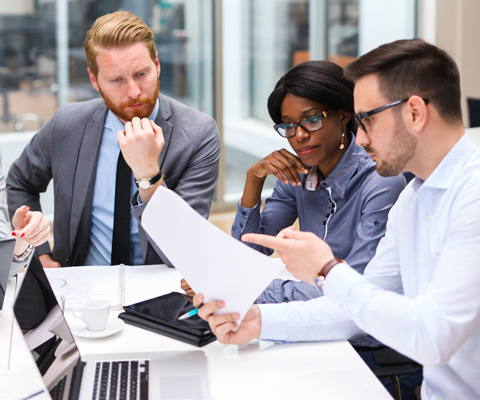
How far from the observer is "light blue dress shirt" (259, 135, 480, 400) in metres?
1.29

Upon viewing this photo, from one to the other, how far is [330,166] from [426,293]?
2.95 feet

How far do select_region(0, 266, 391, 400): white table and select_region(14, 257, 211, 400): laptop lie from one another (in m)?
0.04

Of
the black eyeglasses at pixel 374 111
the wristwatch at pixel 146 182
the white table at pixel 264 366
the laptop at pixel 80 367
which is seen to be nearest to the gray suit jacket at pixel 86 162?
the wristwatch at pixel 146 182

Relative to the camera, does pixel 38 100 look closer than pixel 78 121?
No

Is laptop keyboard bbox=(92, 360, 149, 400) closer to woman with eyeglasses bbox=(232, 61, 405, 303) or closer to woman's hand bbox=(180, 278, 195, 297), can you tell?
woman's hand bbox=(180, 278, 195, 297)

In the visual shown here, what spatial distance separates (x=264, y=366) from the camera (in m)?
1.54

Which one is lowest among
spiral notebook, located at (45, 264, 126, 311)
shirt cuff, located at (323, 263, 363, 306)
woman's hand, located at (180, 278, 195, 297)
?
spiral notebook, located at (45, 264, 126, 311)

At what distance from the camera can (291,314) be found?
5.42 ft

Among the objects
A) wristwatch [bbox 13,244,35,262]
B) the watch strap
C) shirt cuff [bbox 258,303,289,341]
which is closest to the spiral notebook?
wristwatch [bbox 13,244,35,262]

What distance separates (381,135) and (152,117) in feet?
3.99

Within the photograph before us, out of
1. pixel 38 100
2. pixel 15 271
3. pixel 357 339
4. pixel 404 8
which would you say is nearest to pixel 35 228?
pixel 15 271

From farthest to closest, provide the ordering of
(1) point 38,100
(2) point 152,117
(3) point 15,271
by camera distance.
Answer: (1) point 38,100 → (2) point 152,117 → (3) point 15,271

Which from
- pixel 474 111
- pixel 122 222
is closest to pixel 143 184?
pixel 122 222

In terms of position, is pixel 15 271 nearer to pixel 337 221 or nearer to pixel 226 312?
pixel 226 312
